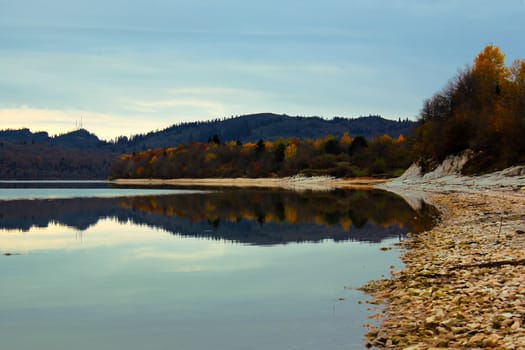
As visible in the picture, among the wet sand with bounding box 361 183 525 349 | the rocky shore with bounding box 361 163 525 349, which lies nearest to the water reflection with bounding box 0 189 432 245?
the rocky shore with bounding box 361 163 525 349

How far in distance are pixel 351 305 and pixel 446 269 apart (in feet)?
14.4

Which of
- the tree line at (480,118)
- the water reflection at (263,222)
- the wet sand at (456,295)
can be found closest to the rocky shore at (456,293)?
the wet sand at (456,295)

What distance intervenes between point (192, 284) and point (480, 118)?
7138cm

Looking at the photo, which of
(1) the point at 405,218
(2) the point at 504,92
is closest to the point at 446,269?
(1) the point at 405,218

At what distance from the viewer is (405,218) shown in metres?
35.8

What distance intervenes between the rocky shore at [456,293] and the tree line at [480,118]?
167ft

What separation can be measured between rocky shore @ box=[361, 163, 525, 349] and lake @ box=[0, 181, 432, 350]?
75 centimetres

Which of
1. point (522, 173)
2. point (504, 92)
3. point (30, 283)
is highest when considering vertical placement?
point (504, 92)

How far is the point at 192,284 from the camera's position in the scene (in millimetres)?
16188

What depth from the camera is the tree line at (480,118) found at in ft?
231

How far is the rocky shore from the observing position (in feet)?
31.0

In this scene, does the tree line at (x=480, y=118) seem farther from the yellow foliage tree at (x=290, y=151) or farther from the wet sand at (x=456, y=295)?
the yellow foliage tree at (x=290, y=151)

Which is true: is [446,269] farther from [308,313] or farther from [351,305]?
[308,313]

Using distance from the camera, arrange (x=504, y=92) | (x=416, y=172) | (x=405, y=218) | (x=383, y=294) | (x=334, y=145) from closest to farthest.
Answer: (x=383, y=294) < (x=405, y=218) < (x=504, y=92) < (x=416, y=172) < (x=334, y=145)
